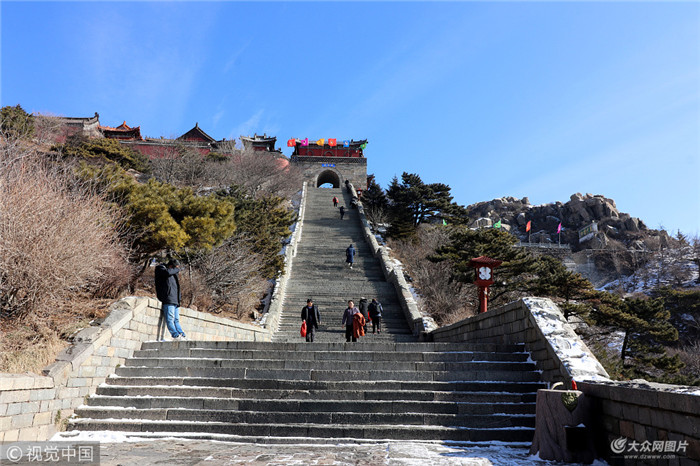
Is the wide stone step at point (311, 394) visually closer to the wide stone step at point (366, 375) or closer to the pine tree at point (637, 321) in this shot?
the wide stone step at point (366, 375)

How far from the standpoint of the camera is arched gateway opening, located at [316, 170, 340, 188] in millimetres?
48194

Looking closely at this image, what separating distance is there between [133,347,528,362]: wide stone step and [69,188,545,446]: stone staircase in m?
0.02

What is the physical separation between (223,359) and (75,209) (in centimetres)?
376

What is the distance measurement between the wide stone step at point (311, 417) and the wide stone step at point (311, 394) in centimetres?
28

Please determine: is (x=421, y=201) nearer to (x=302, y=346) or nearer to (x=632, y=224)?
(x=302, y=346)

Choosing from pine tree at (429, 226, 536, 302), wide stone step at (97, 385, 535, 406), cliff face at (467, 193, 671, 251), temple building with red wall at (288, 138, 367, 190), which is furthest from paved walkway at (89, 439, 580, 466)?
cliff face at (467, 193, 671, 251)

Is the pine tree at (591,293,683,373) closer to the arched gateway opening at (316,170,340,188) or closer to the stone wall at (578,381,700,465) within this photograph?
the stone wall at (578,381,700,465)

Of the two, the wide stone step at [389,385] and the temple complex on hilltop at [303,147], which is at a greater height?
the temple complex on hilltop at [303,147]

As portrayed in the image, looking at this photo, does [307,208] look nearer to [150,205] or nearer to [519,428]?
[150,205]

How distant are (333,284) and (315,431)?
10861 millimetres

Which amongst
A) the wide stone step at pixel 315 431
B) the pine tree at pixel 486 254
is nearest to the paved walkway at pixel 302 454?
the wide stone step at pixel 315 431

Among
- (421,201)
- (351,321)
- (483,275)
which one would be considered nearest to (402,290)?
(483,275)

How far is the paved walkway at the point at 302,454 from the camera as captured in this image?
434cm

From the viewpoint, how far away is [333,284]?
16250mm
